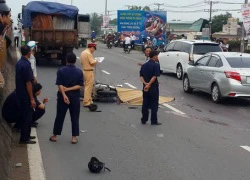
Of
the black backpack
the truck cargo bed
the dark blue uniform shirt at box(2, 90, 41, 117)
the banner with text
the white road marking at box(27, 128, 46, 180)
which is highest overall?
the banner with text

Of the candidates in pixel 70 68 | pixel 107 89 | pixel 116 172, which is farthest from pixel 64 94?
pixel 107 89

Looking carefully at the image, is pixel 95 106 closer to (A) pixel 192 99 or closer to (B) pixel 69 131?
(B) pixel 69 131

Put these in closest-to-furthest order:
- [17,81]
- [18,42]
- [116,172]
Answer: [116,172] → [17,81] → [18,42]

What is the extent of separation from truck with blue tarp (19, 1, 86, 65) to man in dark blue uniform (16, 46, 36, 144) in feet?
49.2

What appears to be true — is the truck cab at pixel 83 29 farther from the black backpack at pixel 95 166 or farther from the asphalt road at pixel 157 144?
the black backpack at pixel 95 166

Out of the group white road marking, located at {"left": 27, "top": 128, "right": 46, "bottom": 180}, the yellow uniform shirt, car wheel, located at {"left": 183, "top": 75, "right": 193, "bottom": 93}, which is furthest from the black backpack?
car wheel, located at {"left": 183, "top": 75, "right": 193, "bottom": 93}

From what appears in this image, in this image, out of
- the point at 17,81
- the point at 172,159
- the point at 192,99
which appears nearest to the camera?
the point at 172,159

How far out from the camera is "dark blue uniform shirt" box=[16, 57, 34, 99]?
7891 millimetres

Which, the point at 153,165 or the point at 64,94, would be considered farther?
the point at 64,94

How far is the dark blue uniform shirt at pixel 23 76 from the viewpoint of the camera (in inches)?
311

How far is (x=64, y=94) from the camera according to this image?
27.1 ft

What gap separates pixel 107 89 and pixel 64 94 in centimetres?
525

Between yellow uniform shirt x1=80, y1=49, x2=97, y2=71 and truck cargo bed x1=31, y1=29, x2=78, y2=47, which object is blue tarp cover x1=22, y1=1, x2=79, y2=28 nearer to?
truck cargo bed x1=31, y1=29, x2=78, y2=47

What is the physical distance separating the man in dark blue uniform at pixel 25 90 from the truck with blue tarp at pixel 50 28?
15.0 m
